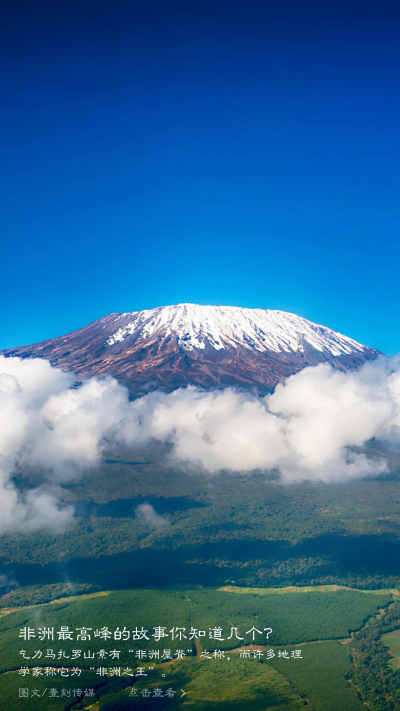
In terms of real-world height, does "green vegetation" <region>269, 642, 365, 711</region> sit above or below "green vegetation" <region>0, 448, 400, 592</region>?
below

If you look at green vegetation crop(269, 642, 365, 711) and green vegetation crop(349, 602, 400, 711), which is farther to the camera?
green vegetation crop(349, 602, 400, 711)

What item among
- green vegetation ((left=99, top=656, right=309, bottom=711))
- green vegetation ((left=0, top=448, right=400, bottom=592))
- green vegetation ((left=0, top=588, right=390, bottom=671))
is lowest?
green vegetation ((left=99, top=656, right=309, bottom=711))

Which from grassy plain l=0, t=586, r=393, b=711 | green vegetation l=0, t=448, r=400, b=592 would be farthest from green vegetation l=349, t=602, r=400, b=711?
green vegetation l=0, t=448, r=400, b=592

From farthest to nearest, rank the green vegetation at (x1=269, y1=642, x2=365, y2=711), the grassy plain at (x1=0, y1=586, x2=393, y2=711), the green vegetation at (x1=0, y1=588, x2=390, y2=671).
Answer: the green vegetation at (x1=0, y1=588, x2=390, y2=671)
the green vegetation at (x1=269, y1=642, x2=365, y2=711)
the grassy plain at (x1=0, y1=586, x2=393, y2=711)

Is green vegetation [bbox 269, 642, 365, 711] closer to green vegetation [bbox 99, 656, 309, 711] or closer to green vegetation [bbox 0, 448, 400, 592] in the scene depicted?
green vegetation [bbox 99, 656, 309, 711]

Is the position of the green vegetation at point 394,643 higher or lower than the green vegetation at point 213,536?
lower

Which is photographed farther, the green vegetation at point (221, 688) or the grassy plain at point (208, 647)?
the grassy plain at point (208, 647)

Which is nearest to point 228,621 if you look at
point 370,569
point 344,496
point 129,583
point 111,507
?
point 129,583

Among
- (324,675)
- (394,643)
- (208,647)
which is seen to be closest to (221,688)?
(208,647)

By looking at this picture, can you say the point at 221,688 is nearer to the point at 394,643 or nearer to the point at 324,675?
the point at 324,675

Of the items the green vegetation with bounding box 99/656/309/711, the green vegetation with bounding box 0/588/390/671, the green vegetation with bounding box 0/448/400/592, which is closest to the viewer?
the green vegetation with bounding box 99/656/309/711

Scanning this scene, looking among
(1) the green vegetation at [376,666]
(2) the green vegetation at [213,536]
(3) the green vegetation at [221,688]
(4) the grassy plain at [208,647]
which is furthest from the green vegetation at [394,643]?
(2) the green vegetation at [213,536]

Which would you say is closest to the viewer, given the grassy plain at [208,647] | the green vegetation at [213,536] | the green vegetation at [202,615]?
the grassy plain at [208,647]

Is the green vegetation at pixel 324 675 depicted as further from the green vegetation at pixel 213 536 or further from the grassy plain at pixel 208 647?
the green vegetation at pixel 213 536
